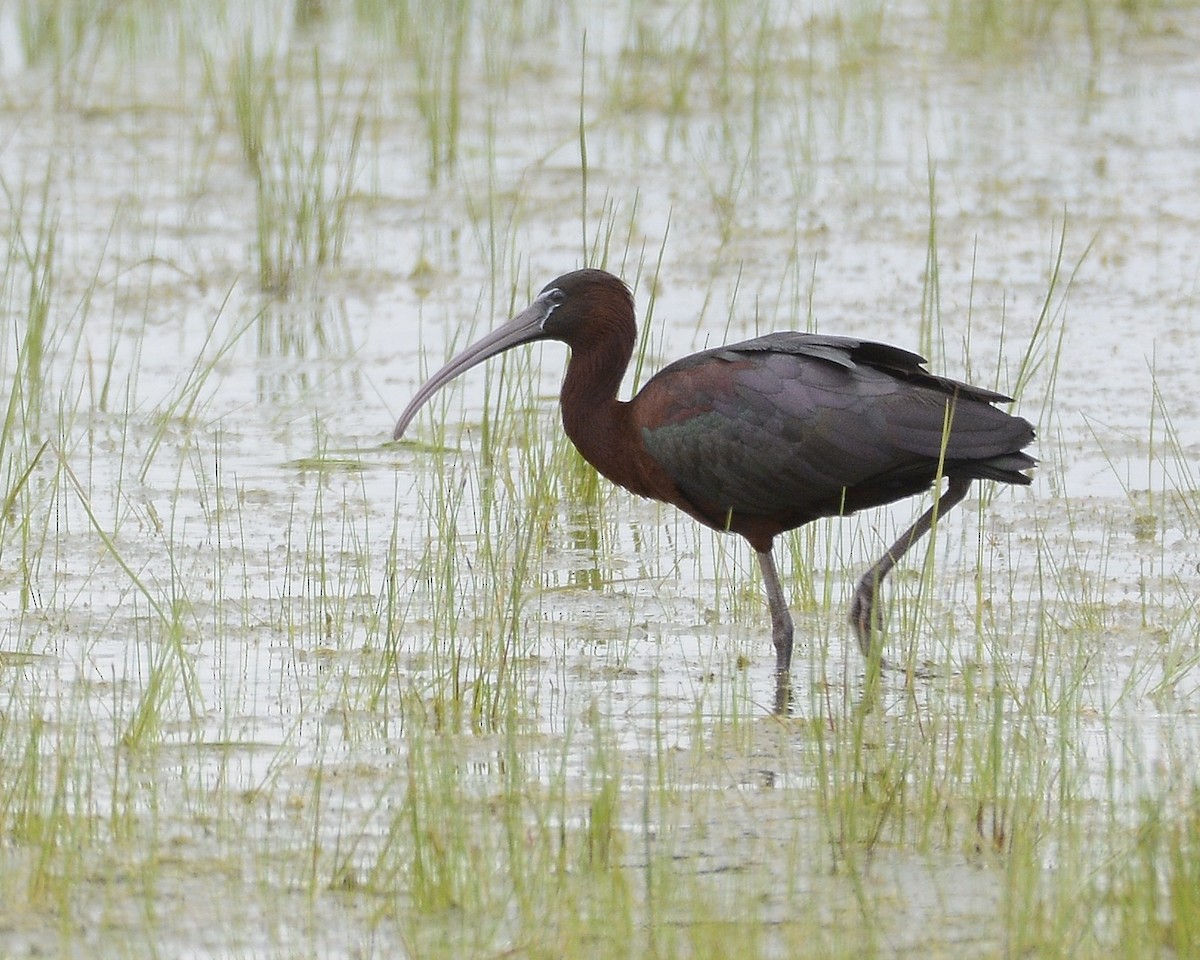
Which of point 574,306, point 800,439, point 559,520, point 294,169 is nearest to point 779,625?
point 800,439

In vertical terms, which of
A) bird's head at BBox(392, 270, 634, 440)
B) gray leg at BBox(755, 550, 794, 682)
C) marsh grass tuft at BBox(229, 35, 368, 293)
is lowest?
gray leg at BBox(755, 550, 794, 682)

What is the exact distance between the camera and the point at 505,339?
6.06m

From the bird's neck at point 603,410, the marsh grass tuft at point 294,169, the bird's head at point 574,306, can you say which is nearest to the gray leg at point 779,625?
the bird's neck at point 603,410

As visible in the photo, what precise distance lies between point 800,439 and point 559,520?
1.36m

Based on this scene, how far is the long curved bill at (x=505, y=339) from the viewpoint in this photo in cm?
593

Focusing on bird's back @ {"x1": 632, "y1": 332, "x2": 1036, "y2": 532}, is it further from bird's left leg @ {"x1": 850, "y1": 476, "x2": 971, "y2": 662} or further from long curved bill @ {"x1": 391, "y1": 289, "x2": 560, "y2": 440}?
long curved bill @ {"x1": 391, "y1": 289, "x2": 560, "y2": 440}

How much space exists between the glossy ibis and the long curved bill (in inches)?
13.9

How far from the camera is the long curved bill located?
19.5ft

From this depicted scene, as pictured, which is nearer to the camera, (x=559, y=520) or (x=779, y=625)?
(x=779, y=625)

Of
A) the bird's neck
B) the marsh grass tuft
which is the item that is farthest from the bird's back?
→ the marsh grass tuft

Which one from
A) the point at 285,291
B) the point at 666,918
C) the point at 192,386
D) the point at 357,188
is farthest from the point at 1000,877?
the point at 357,188

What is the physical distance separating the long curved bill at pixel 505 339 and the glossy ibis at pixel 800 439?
35 centimetres

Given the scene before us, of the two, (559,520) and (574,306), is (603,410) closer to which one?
(574,306)

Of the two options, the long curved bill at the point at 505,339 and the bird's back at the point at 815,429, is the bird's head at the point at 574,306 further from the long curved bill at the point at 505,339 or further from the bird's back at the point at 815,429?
the bird's back at the point at 815,429
